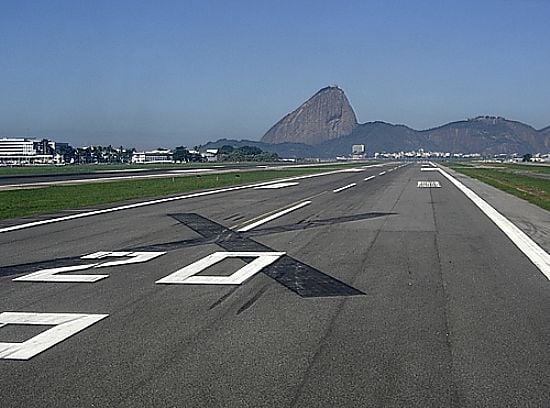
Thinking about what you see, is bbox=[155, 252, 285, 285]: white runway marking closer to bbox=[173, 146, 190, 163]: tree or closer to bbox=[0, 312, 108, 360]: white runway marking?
bbox=[0, 312, 108, 360]: white runway marking

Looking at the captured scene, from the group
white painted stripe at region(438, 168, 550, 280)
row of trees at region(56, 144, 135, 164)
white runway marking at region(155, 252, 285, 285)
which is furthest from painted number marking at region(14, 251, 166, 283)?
row of trees at region(56, 144, 135, 164)

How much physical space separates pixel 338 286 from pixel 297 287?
0.60m

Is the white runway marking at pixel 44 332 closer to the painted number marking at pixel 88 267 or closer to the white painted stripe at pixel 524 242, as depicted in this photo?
the painted number marking at pixel 88 267

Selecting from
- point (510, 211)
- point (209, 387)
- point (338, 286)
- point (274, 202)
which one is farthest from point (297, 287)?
point (274, 202)

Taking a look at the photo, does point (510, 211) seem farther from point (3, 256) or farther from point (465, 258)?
point (3, 256)

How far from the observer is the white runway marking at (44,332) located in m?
6.88

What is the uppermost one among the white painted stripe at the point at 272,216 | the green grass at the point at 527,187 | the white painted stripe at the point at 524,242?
the white painted stripe at the point at 524,242

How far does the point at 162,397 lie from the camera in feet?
18.2

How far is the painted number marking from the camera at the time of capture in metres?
10.9

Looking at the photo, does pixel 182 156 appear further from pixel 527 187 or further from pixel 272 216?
pixel 272 216

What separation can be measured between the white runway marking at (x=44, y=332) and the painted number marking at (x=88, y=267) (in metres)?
2.35

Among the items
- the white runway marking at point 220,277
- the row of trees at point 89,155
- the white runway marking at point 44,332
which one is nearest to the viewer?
the white runway marking at point 44,332

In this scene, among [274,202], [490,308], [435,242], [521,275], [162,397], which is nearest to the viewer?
[162,397]

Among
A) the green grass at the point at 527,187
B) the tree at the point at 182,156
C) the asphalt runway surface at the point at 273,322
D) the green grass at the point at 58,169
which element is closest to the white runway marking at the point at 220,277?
the asphalt runway surface at the point at 273,322
